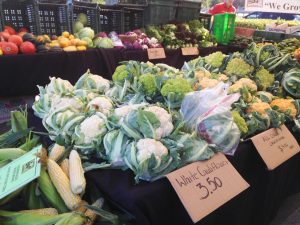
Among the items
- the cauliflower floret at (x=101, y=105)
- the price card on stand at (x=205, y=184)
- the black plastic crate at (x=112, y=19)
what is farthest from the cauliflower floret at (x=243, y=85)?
the black plastic crate at (x=112, y=19)

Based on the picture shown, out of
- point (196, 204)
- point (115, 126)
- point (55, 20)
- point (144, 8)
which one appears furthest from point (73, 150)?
point (144, 8)

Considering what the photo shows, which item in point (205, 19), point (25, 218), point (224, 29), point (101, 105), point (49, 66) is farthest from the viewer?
point (205, 19)

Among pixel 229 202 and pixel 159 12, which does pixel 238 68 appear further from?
pixel 159 12

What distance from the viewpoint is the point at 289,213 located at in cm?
170

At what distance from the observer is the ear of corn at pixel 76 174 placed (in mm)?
781

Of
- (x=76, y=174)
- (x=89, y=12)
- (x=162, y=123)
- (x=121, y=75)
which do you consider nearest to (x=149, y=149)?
(x=162, y=123)

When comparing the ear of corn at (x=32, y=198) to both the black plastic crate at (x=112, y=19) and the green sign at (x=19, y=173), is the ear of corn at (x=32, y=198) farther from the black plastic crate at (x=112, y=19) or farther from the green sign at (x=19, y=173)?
the black plastic crate at (x=112, y=19)

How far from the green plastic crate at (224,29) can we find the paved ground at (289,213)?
2.50m

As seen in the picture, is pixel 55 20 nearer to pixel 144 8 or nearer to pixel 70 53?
pixel 70 53

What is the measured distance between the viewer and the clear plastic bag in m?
0.95

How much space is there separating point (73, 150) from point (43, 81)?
171 cm

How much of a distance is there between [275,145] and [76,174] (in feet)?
2.60

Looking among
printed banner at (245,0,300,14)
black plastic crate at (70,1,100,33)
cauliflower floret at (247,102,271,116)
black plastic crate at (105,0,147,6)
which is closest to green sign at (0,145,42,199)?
cauliflower floret at (247,102,271,116)

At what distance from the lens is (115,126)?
3.06ft
